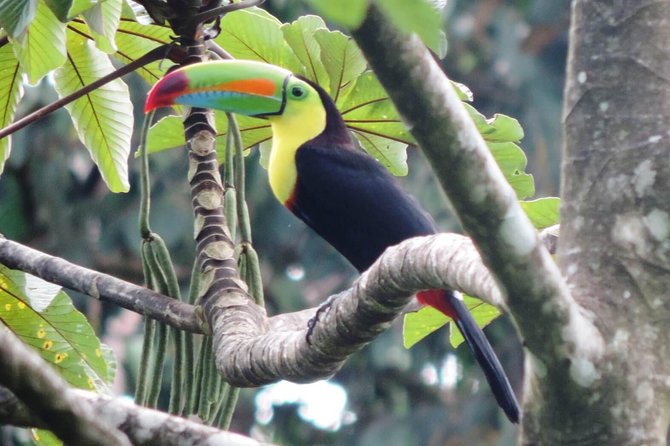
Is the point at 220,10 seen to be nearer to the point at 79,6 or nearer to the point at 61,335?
→ the point at 79,6

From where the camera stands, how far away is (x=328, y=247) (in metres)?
8.42

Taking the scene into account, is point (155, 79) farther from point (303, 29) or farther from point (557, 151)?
point (557, 151)

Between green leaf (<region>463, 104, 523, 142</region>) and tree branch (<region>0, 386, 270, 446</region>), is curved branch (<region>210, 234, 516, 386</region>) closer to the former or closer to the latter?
tree branch (<region>0, 386, 270, 446</region>)

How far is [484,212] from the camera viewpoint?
1.42 metres

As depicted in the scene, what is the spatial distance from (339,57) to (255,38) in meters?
0.21

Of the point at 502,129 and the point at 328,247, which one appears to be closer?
the point at 502,129

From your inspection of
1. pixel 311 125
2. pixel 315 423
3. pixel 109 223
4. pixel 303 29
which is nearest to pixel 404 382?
pixel 315 423

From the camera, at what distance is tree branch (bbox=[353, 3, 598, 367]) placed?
1.39 meters

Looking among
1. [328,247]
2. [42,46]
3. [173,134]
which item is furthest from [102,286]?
[328,247]

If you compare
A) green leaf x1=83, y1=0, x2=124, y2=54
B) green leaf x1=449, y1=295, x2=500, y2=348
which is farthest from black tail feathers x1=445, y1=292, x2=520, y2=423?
green leaf x1=83, y1=0, x2=124, y2=54

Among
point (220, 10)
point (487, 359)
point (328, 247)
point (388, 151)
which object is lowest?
Result: point (328, 247)

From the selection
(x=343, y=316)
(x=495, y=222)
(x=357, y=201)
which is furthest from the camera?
(x=357, y=201)

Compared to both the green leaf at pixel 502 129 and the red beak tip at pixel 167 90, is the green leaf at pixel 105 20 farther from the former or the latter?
the green leaf at pixel 502 129

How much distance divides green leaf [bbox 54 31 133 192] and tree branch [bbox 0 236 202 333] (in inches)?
13.7
